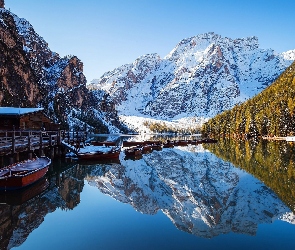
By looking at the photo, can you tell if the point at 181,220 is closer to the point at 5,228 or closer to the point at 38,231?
the point at 38,231

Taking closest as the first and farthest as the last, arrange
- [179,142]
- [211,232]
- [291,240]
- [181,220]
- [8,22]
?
[291,240], [211,232], [181,220], [179,142], [8,22]

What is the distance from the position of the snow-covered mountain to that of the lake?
0.14ft

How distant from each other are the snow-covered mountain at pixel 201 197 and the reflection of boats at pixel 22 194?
4553 mm

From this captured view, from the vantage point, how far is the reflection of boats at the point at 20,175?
2067 cm

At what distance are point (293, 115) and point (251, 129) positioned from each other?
2233 centimetres

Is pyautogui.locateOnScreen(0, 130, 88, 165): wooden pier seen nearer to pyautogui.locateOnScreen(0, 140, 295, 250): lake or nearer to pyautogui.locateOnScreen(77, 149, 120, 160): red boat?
pyautogui.locateOnScreen(77, 149, 120, 160): red boat

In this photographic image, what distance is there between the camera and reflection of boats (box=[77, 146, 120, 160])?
41438 millimetres

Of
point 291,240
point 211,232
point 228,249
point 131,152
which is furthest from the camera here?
point 131,152

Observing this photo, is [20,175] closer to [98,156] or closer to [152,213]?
[152,213]

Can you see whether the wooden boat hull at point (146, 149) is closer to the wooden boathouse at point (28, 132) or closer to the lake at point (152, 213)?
A: the wooden boathouse at point (28, 132)

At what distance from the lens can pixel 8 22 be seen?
13062 cm

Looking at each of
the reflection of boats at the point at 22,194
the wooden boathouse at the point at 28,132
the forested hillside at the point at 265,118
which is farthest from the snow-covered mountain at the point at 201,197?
the forested hillside at the point at 265,118

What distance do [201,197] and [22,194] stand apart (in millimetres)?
11922

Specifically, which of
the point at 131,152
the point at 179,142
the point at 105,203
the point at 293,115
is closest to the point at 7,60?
the point at 179,142
